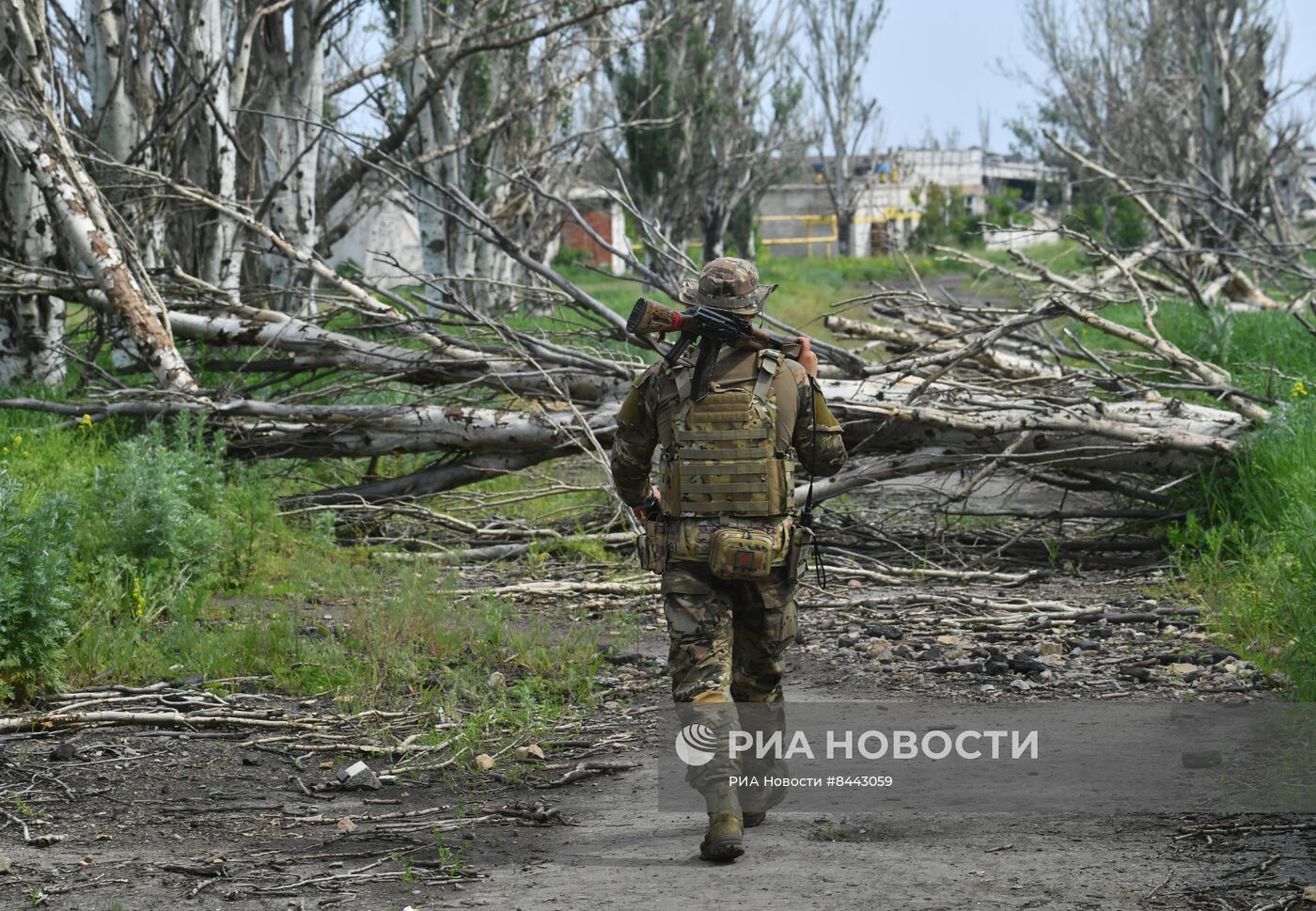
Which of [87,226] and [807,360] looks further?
[87,226]

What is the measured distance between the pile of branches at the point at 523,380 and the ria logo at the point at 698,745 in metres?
3.27

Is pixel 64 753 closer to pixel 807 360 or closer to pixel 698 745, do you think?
pixel 698 745

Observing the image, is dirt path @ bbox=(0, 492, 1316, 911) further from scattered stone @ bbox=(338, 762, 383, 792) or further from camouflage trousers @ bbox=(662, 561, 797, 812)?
camouflage trousers @ bbox=(662, 561, 797, 812)

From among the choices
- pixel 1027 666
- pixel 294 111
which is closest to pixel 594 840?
pixel 1027 666

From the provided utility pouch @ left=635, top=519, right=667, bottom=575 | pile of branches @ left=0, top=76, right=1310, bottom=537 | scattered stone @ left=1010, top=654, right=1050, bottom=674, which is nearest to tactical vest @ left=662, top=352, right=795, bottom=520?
utility pouch @ left=635, top=519, right=667, bottom=575

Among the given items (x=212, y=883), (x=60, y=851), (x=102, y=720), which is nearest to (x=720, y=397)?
(x=212, y=883)

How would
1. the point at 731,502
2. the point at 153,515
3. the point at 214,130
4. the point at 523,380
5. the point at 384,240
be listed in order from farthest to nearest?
the point at 384,240, the point at 214,130, the point at 523,380, the point at 153,515, the point at 731,502

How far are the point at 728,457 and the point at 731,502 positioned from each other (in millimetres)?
138

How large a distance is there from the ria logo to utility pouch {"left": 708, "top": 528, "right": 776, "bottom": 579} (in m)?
0.46

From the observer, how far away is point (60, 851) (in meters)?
3.95

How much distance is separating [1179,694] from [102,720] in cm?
402

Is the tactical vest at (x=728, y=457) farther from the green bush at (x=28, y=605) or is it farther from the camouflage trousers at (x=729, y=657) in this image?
the green bush at (x=28, y=605)

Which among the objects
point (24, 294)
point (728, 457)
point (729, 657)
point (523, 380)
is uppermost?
point (24, 294)

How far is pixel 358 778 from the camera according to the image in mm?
4668
